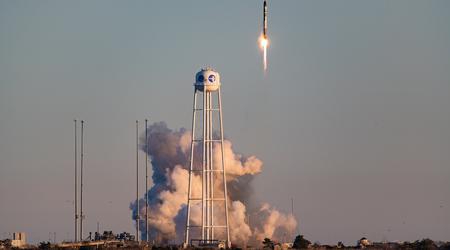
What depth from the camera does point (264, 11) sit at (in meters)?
200
